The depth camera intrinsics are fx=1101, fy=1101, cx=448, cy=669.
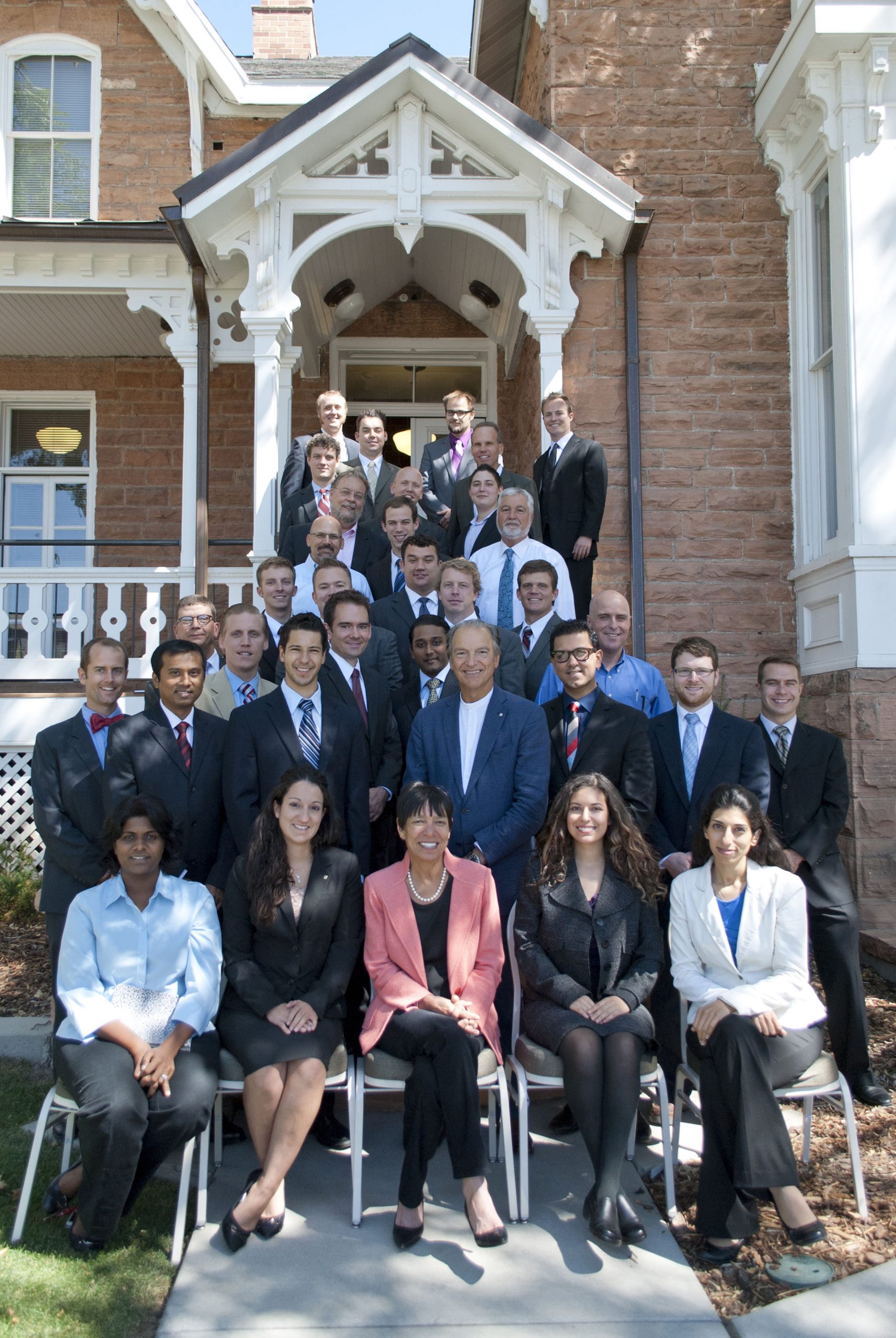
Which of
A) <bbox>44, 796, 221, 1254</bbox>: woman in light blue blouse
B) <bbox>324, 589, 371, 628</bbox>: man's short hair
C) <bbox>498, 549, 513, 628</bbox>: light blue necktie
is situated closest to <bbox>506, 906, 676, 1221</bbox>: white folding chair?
<bbox>44, 796, 221, 1254</bbox>: woman in light blue blouse

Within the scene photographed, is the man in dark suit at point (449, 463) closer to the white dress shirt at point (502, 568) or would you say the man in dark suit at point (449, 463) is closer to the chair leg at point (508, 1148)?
the white dress shirt at point (502, 568)

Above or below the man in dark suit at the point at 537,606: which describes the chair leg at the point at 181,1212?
below

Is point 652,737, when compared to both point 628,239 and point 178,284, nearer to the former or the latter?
point 628,239

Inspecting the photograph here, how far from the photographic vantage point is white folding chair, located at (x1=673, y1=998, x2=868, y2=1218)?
359 centimetres

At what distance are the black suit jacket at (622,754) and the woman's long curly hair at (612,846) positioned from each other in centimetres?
31

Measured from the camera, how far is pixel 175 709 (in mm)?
4430

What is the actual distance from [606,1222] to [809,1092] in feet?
2.64

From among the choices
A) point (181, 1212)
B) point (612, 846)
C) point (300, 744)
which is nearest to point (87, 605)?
point (300, 744)

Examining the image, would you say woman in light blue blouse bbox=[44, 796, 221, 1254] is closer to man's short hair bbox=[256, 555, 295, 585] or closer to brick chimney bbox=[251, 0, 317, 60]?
man's short hair bbox=[256, 555, 295, 585]

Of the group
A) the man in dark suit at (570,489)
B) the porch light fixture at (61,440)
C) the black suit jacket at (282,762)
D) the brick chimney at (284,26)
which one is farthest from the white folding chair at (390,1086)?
the brick chimney at (284,26)

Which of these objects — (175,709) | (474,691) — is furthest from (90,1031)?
(474,691)

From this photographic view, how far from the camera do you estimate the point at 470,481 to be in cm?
639

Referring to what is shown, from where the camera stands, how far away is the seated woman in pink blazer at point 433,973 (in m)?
3.57

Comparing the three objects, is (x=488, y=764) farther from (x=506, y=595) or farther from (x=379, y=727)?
(x=506, y=595)
